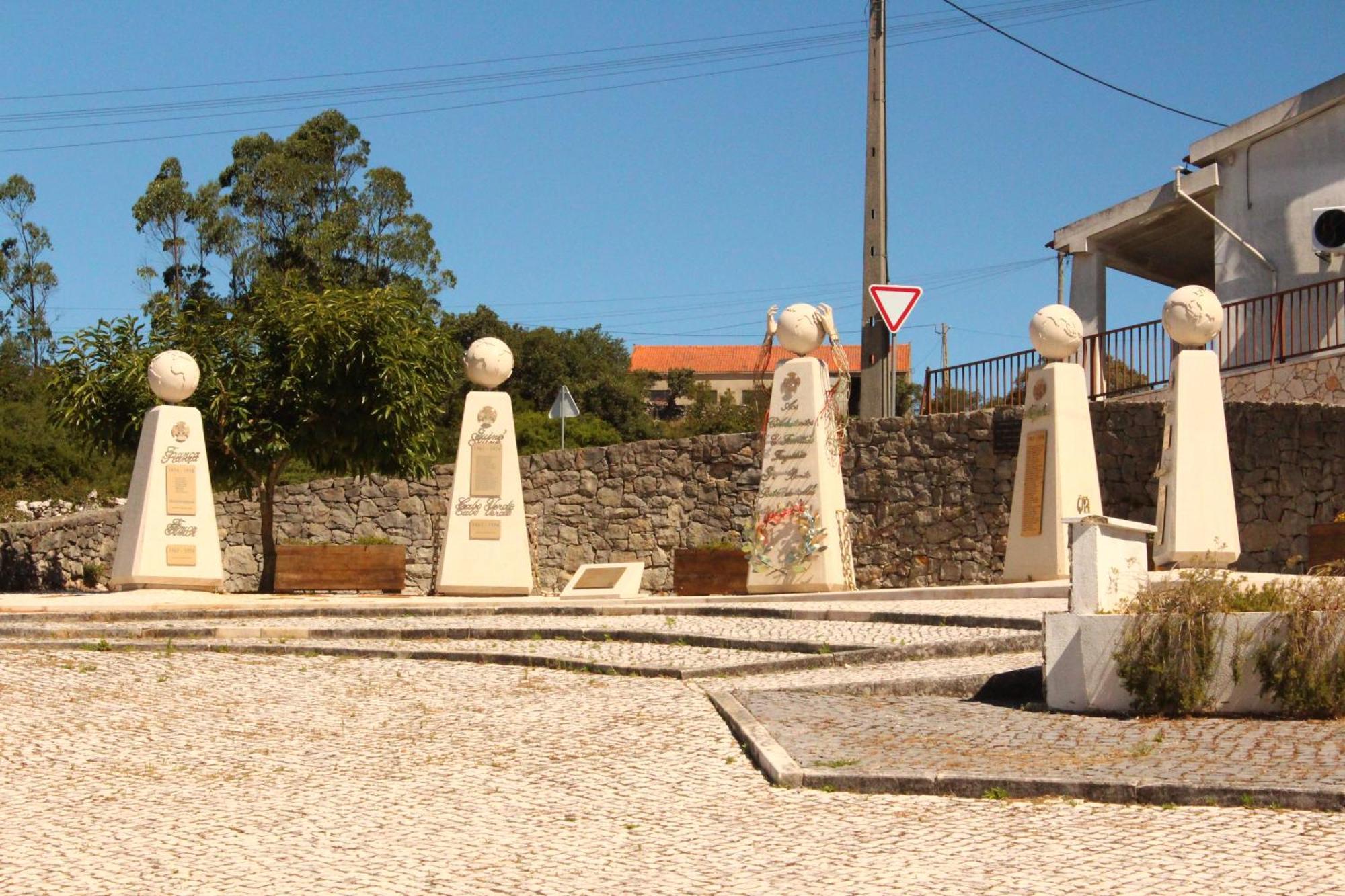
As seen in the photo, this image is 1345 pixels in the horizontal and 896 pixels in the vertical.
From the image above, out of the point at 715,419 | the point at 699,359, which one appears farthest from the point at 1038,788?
the point at 699,359

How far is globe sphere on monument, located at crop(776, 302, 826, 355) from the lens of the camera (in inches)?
687

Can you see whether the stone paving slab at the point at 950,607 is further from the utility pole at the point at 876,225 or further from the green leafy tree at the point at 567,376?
the green leafy tree at the point at 567,376

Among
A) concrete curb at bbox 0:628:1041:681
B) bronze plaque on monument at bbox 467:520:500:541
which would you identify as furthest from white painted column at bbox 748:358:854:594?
concrete curb at bbox 0:628:1041:681

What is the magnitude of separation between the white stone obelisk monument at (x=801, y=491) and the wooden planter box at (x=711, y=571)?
7.54 feet

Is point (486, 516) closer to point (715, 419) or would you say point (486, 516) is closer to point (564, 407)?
point (564, 407)

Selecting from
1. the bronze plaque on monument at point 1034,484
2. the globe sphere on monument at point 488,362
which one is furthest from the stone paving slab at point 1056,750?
the globe sphere on monument at point 488,362

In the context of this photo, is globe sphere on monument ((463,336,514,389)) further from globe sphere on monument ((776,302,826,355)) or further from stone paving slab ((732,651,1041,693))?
stone paving slab ((732,651,1041,693))

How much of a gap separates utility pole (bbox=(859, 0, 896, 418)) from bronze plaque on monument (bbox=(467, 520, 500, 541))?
493 centimetres

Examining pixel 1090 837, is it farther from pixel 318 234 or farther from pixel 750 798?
pixel 318 234

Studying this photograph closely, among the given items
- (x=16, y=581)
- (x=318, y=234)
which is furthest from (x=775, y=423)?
(x=318, y=234)

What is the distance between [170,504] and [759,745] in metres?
12.2

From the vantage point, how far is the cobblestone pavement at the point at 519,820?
5453 mm

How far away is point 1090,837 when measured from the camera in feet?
19.3

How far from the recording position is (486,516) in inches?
719
